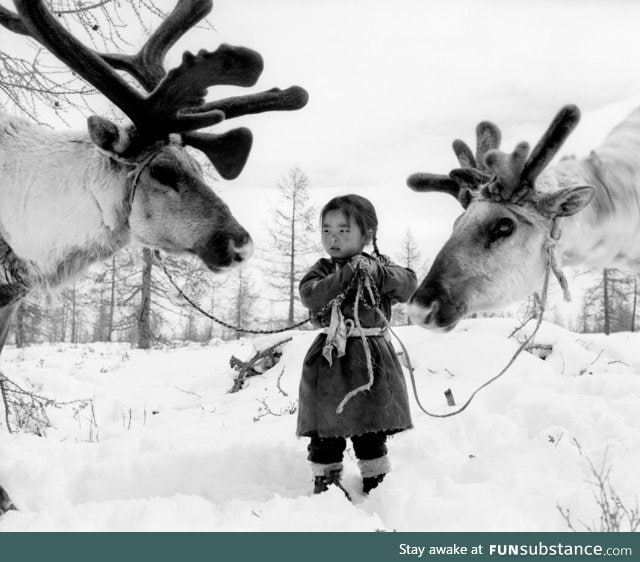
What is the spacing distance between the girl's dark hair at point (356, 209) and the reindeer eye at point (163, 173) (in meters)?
0.87

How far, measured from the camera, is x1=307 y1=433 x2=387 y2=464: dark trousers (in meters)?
2.91

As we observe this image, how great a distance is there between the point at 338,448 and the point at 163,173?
1.78m

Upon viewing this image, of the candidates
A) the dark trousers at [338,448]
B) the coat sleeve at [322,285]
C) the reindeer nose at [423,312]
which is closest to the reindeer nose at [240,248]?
the coat sleeve at [322,285]

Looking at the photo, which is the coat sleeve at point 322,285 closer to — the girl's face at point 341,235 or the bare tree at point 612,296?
the girl's face at point 341,235

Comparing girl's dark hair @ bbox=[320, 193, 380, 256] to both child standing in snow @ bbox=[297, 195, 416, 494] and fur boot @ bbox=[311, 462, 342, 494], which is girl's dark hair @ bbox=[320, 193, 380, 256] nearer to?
child standing in snow @ bbox=[297, 195, 416, 494]

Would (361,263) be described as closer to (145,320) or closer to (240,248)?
(240,248)

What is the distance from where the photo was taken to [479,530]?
2.18 metres

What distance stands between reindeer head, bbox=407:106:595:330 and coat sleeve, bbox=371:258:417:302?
256 mm

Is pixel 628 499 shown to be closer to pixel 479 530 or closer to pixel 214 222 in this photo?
pixel 479 530

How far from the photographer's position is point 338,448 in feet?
9.67

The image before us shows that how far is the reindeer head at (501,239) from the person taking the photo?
105 inches

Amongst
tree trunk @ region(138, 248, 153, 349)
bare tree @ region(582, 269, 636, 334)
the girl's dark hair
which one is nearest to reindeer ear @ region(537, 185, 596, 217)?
the girl's dark hair

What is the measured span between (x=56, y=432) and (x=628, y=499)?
14.9ft

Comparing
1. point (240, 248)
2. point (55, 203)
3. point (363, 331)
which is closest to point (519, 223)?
point (363, 331)
